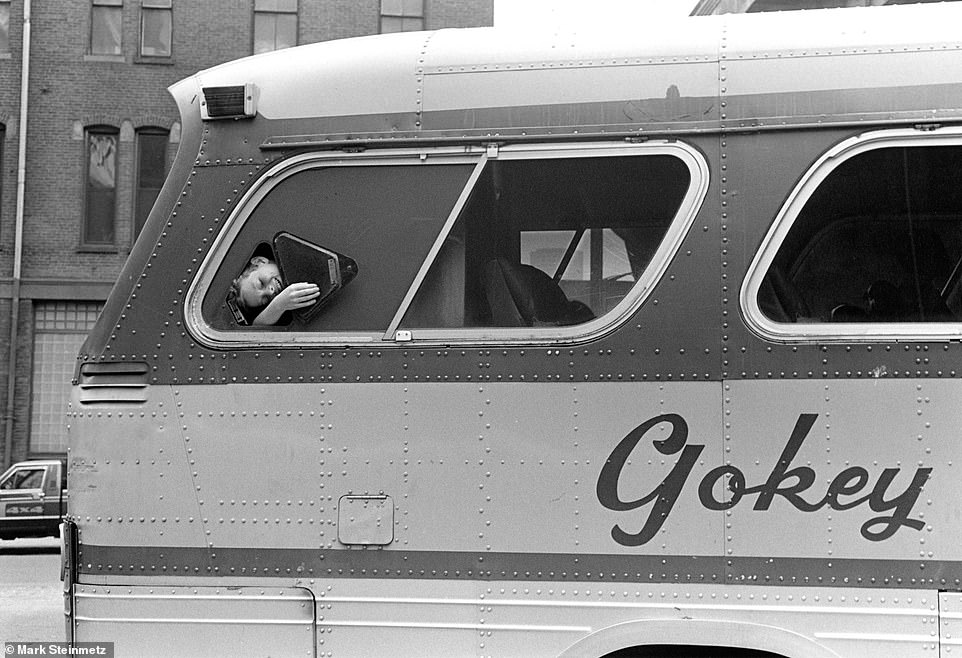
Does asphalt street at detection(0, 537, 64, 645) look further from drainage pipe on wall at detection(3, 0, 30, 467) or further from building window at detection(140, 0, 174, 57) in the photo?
building window at detection(140, 0, 174, 57)

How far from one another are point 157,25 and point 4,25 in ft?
11.0

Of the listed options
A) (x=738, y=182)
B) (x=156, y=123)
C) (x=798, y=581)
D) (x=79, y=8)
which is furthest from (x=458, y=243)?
(x=79, y=8)

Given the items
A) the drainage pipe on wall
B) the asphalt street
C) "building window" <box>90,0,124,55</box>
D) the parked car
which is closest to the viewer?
the asphalt street

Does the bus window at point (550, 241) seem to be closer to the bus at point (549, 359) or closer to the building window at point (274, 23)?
the bus at point (549, 359)

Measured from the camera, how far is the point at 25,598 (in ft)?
36.8

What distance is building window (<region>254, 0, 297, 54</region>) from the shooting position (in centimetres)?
2389

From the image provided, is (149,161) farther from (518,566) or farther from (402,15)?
(518,566)

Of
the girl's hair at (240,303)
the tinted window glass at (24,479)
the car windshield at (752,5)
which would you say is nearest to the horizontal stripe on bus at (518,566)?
the girl's hair at (240,303)

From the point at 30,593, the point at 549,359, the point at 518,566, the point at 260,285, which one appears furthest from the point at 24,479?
the point at 549,359

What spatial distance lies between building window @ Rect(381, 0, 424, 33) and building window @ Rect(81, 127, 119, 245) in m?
6.60

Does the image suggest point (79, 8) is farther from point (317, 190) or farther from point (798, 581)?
point (798, 581)

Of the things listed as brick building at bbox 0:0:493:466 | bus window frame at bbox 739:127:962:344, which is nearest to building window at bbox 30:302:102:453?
brick building at bbox 0:0:493:466

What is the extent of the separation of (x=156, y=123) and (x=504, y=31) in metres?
20.7

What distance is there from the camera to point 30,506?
16.9 meters
